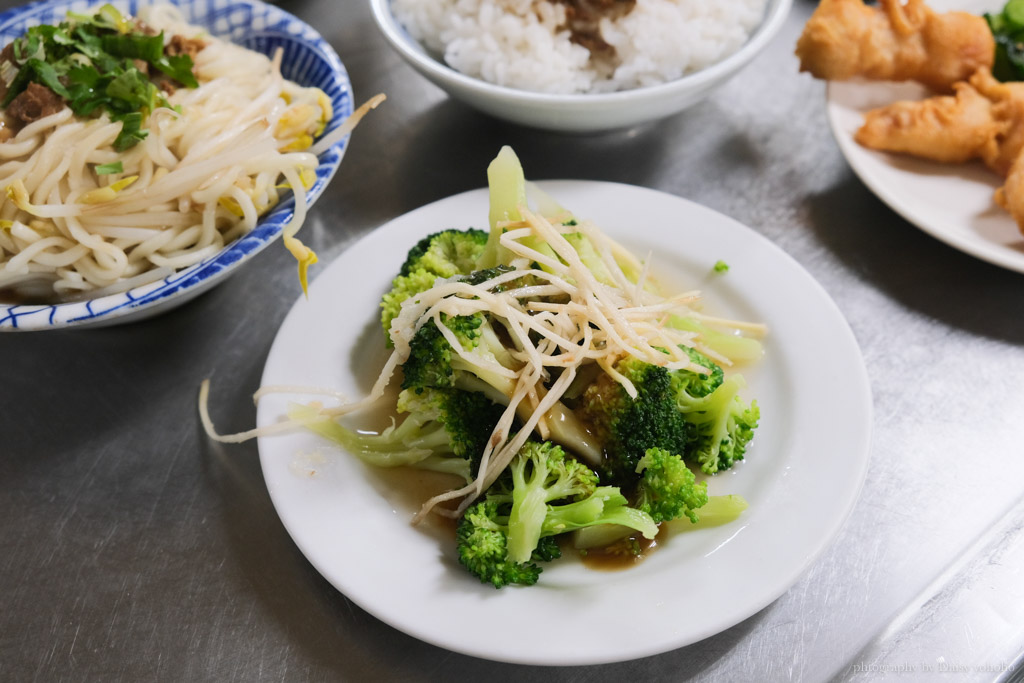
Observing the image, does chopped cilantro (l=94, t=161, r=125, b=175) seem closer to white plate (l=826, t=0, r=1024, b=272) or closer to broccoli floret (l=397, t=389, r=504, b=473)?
broccoli floret (l=397, t=389, r=504, b=473)

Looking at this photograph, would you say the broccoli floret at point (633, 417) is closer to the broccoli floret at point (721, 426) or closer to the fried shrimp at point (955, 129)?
the broccoli floret at point (721, 426)

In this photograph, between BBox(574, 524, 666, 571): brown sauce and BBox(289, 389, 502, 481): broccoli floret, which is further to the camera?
BBox(289, 389, 502, 481): broccoli floret

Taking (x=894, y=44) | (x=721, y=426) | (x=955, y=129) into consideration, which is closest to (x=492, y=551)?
(x=721, y=426)

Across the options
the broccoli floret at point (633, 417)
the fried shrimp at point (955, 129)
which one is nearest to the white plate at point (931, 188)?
the fried shrimp at point (955, 129)

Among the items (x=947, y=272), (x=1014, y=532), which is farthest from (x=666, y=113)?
(x=1014, y=532)

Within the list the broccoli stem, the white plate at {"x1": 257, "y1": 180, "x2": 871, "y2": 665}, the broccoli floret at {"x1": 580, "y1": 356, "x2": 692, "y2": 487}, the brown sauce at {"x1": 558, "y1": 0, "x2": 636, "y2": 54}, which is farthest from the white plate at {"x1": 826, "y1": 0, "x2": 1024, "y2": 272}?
the broccoli stem

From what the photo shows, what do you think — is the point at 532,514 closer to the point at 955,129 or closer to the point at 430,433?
the point at 430,433
